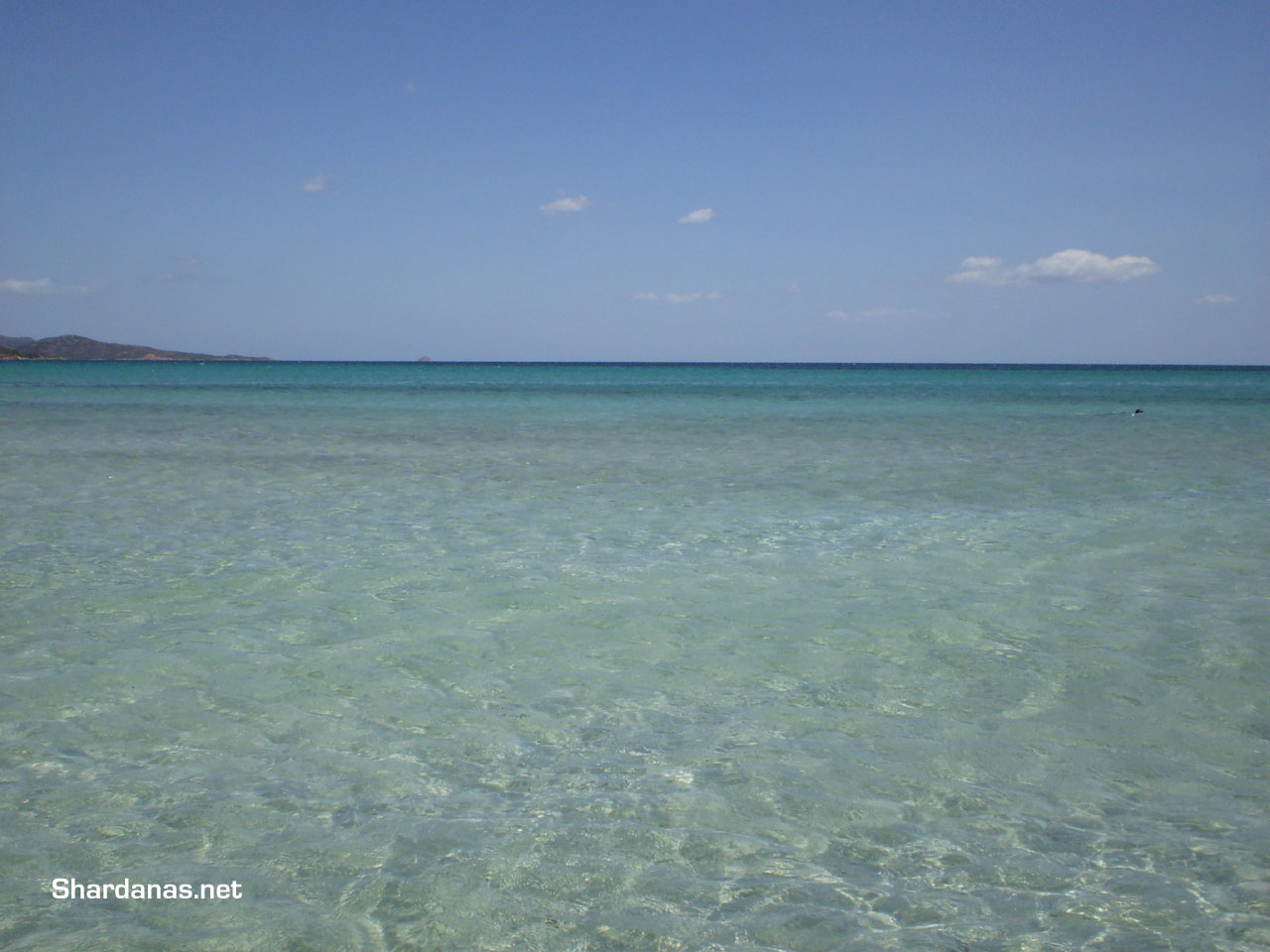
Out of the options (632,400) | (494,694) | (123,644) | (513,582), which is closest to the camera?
(494,694)

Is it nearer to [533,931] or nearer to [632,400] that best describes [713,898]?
[533,931]

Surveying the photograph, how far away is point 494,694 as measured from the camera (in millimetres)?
4039

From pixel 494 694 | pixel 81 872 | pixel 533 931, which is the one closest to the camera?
pixel 533 931

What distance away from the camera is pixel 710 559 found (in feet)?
22.2

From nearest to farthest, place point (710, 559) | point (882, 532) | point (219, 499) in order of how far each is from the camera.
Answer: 1. point (710, 559)
2. point (882, 532)
3. point (219, 499)

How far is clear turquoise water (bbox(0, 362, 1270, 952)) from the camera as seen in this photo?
2.52 metres

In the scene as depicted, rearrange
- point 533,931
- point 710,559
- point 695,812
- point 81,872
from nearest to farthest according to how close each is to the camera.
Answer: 1. point 533,931
2. point 81,872
3. point 695,812
4. point 710,559

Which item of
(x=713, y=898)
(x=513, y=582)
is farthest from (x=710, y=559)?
(x=713, y=898)

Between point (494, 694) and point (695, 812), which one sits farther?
point (494, 694)

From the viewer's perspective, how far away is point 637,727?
3.70 meters

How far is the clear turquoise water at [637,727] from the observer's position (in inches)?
99.3

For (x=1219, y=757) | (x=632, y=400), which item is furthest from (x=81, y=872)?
(x=632, y=400)

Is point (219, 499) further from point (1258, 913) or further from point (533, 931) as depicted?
point (1258, 913)

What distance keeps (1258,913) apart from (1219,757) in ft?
3.58
